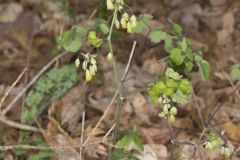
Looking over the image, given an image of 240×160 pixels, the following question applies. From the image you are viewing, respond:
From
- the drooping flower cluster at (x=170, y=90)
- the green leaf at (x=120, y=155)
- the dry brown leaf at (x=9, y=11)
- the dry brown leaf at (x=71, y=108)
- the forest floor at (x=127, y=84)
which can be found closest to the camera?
the drooping flower cluster at (x=170, y=90)

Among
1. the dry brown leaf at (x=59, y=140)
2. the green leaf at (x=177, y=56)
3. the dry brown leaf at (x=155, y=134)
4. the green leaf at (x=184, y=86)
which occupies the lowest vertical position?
the dry brown leaf at (x=155, y=134)

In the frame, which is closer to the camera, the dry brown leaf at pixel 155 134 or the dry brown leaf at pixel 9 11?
the dry brown leaf at pixel 155 134

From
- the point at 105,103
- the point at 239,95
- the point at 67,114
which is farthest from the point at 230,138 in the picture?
the point at 67,114

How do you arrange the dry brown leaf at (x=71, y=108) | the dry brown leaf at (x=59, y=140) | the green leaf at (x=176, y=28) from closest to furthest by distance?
1. the green leaf at (x=176, y=28)
2. the dry brown leaf at (x=59, y=140)
3. the dry brown leaf at (x=71, y=108)

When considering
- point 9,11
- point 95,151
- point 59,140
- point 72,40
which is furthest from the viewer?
point 9,11

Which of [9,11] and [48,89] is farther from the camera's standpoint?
[9,11]

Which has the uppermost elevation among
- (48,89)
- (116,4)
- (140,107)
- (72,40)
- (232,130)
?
(116,4)

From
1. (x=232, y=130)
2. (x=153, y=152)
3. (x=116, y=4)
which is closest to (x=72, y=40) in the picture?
(x=116, y=4)

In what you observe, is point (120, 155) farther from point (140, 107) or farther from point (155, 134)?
point (140, 107)

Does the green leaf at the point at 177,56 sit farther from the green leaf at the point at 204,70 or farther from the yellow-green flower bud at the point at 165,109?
the yellow-green flower bud at the point at 165,109

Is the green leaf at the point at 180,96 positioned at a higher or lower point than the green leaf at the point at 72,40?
lower

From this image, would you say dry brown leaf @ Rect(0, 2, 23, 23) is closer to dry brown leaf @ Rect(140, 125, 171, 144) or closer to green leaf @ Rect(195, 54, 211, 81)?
dry brown leaf @ Rect(140, 125, 171, 144)

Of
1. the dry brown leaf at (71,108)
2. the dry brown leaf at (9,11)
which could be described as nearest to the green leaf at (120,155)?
the dry brown leaf at (71,108)
